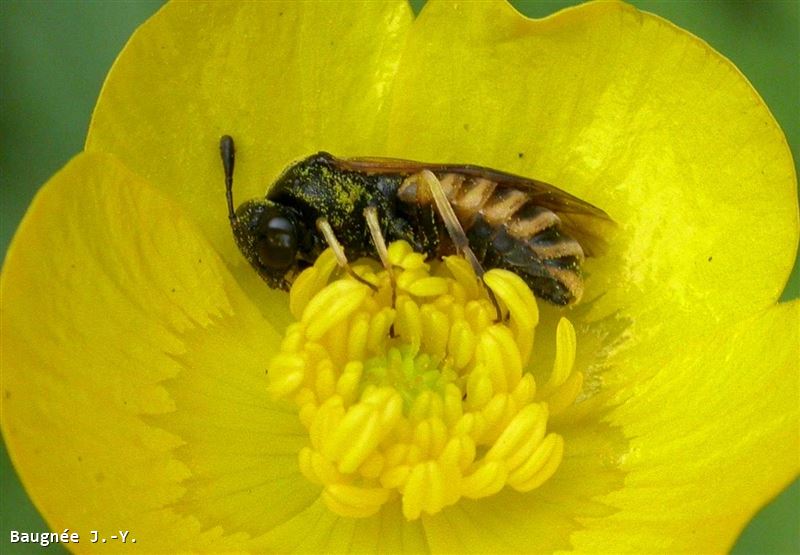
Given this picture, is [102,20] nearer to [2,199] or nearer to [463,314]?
[2,199]

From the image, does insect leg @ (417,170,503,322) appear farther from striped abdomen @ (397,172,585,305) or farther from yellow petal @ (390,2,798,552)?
yellow petal @ (390,2,798,552)

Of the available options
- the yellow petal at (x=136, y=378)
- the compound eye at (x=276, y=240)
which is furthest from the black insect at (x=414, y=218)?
the yellow petal at (x=136, y=378)

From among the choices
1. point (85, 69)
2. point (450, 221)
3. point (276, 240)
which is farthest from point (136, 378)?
point (85, 69)

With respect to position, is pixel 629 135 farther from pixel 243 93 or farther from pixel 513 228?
pixel 243 93

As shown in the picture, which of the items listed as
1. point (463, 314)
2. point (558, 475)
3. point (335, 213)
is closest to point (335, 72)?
point (335, 213)

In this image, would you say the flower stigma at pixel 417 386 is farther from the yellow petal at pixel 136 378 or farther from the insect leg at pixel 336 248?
the yellow petal at pixel 136 378

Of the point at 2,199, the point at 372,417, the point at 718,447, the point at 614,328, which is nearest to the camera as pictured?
the point at 372,417

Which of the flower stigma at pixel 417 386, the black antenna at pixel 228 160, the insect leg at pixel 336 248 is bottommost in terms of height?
the flower stigma at pixel 417 386
